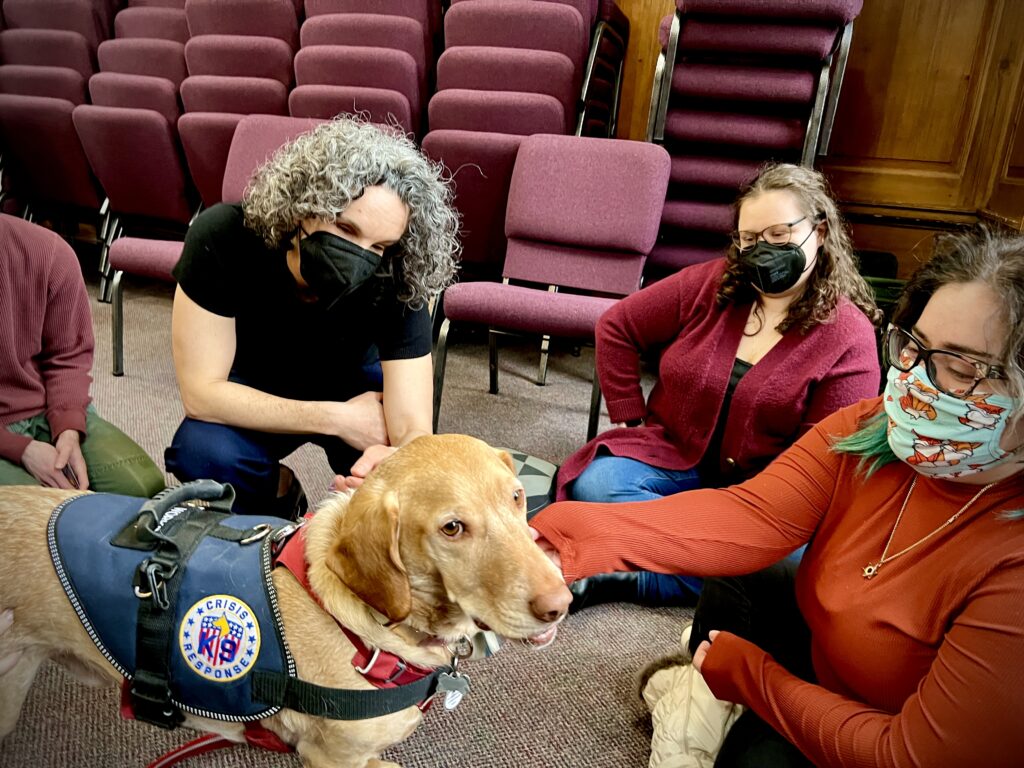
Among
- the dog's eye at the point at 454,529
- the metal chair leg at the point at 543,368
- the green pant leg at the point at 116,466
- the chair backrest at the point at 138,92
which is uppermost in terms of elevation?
the chair backrest at the point at 138,92

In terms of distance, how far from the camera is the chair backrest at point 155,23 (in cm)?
455

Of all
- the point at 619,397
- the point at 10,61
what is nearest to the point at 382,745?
the point at 619,397

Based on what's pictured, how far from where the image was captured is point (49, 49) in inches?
189

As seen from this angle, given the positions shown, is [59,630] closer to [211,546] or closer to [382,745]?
[211,546]

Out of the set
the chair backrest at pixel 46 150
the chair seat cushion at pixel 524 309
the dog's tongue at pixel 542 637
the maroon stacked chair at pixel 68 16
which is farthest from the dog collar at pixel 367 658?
the maroon stacked chair at pixel 68 16

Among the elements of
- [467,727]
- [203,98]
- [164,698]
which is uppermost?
[203,98]

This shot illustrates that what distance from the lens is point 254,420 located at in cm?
173

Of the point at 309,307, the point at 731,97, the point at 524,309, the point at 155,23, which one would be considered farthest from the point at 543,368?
the point at 155,23

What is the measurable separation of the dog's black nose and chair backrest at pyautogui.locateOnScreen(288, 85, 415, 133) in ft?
10.7

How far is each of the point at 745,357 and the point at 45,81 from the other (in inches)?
214

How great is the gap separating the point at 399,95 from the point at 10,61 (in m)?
3.62

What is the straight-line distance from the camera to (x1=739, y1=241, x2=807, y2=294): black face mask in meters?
1.79

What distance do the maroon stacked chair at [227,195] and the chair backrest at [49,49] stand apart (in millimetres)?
1975

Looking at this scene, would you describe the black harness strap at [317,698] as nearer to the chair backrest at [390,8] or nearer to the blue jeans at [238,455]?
the blue jeans at [238,455]
